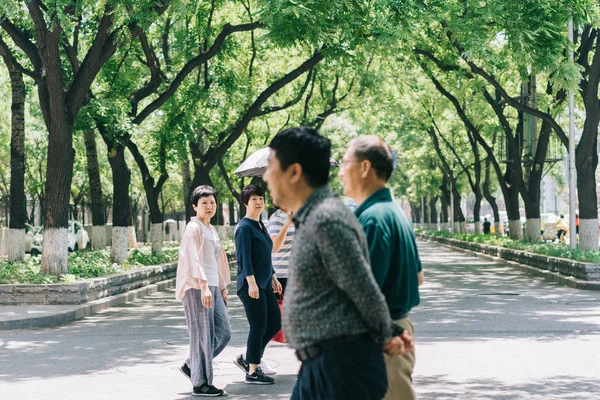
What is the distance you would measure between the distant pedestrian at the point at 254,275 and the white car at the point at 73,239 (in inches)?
1225

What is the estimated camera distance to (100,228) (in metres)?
28.7

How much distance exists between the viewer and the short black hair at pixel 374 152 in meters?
4.43

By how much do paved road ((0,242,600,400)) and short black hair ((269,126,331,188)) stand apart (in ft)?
14.7

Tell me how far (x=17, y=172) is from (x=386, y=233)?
1988cm

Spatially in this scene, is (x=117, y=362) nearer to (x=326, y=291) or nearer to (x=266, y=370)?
(x=266, y=370)

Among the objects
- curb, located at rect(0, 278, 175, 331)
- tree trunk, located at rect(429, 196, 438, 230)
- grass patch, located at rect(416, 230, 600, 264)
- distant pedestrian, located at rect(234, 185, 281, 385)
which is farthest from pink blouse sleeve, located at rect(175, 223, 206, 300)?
tree trunk, located at rect(429, 196, 438, 230)

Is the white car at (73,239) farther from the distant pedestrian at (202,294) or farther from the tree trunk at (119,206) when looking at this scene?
the distant pedestrian at (202,294)

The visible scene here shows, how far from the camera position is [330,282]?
3604mm

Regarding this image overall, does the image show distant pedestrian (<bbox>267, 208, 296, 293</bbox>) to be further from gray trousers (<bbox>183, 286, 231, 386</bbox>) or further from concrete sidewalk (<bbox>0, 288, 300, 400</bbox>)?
concrete sidewalk (<bbox>0, 288, 300, 400</bbox>)

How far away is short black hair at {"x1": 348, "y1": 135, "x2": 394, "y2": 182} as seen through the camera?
4.43 meters

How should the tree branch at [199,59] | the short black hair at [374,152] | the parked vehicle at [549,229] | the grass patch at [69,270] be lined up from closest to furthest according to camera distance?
the short black hair at [374,152], the grass patch at [69,270], the tree branch at [199,59], the parked vehicle at [549,229]

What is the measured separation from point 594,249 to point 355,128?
1307 inches

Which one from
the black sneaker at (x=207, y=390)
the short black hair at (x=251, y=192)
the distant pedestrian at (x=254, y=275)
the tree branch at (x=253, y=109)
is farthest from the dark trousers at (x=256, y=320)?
the tree branch at (x=253, y=109)

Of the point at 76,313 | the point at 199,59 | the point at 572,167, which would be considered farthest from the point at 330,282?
the point at 572,167
